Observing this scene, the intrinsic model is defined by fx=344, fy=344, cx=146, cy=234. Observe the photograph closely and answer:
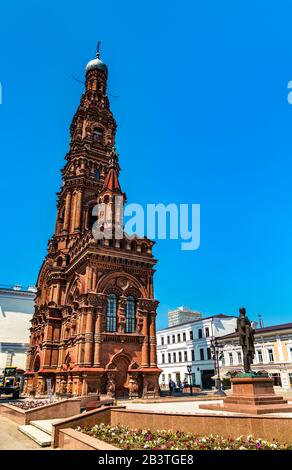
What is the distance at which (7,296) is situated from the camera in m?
57.9

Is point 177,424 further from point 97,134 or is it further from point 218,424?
point 97,134

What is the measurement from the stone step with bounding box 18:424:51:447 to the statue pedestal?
6872 mm

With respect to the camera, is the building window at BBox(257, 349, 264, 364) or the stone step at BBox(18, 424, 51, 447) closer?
the stone step at BBox(18, 424, 51, 447)

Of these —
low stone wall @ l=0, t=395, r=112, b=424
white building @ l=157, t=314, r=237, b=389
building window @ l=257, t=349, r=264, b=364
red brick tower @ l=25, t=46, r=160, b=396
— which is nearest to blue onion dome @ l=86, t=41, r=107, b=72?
red brick tower @ l=25, t=46, r=160, b=396

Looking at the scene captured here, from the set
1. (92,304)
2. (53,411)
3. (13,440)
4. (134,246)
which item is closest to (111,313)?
(92,304)

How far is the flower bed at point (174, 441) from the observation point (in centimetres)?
840

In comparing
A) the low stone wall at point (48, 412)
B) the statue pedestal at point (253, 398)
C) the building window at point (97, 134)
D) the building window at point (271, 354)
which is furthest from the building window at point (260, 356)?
the building window at point (97, 134)

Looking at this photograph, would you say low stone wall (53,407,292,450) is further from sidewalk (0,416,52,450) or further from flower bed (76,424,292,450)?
sidewalk (0,416,52,450)

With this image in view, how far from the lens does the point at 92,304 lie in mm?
29078

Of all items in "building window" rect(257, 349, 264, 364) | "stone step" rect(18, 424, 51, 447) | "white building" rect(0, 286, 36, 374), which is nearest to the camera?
"stone step" rect(18, 424, 51, 447)

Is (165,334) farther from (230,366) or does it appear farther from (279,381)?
(279,381)

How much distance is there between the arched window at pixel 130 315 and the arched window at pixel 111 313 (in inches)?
50.8

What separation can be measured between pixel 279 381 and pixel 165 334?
1010 inches

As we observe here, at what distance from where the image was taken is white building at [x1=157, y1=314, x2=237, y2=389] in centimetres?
5316
